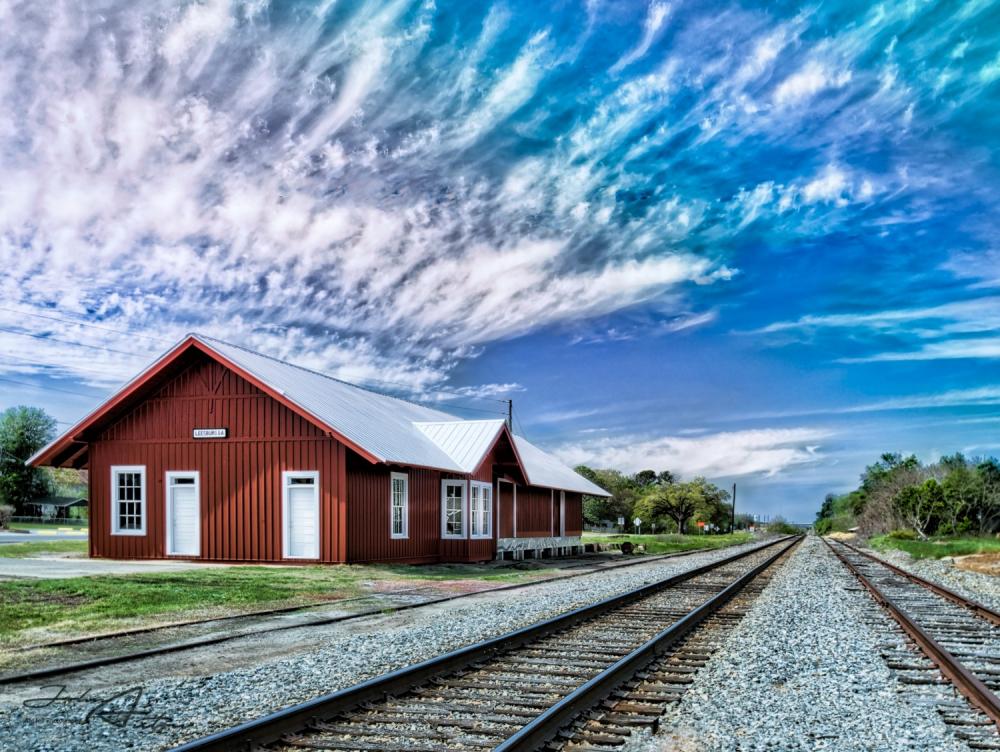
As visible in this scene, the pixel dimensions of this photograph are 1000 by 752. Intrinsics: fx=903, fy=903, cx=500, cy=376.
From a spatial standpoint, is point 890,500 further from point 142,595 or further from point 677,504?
point 142,595

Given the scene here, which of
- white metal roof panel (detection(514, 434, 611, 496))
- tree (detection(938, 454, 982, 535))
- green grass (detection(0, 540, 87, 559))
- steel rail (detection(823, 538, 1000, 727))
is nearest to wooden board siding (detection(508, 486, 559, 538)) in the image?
white metal roof panel (detection(514, 434, 611, 496))

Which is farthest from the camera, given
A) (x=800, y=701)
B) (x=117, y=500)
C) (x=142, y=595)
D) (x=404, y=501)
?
(x=404, y=501)

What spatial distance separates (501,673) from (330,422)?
13366 millimetres

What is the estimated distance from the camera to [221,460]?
72.2ft

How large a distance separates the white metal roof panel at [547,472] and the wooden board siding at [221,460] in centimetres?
1074

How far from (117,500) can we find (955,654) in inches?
786

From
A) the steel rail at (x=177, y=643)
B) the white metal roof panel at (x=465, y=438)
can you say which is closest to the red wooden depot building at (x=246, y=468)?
the white metal roof panel at (x=465, y=438)

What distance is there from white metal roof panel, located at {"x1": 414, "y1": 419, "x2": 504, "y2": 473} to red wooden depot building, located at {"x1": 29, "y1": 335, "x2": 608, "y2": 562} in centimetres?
17

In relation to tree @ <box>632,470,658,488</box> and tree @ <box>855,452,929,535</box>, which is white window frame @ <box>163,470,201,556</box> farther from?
tree @ <box>632,470,658,488</box>

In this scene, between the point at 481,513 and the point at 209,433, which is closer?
the point at 209,433

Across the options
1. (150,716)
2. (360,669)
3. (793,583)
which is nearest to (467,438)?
(793,583)

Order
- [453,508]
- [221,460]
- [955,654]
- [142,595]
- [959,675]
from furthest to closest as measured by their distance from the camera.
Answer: [453,508], [221,460], [142,595], [955,654], [959,675]

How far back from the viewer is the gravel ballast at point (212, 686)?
233 inches

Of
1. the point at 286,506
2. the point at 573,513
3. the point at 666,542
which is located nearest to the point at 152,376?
the point at 286,506
